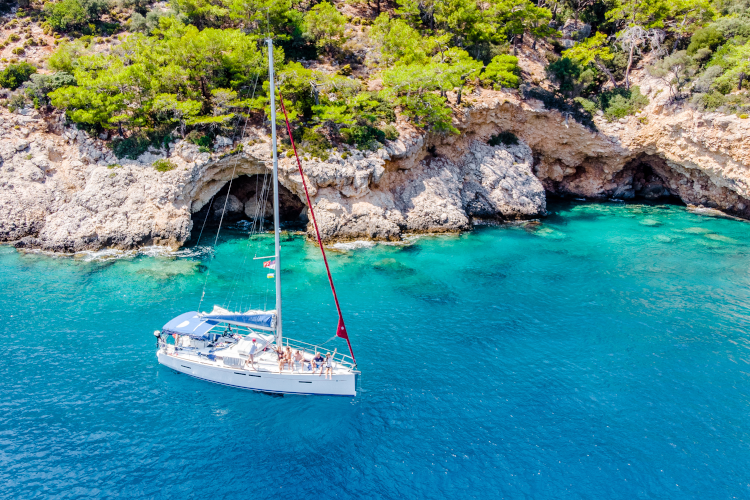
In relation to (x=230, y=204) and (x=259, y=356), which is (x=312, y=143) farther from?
(x=259, y=356)

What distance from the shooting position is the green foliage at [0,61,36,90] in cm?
4722

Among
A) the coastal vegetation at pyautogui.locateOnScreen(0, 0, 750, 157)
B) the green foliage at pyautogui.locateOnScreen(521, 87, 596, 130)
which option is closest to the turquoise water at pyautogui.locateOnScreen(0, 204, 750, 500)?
the coastal vegetation at pyautogui.locateOnScreen(0, 0, 750, 157)

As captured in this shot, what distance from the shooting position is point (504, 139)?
56500 mm

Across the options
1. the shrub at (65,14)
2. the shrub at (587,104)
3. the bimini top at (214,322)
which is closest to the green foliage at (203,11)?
the shrub at (65,14)

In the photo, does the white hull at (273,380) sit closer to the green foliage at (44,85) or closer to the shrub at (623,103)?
the green foliage at (44,85)

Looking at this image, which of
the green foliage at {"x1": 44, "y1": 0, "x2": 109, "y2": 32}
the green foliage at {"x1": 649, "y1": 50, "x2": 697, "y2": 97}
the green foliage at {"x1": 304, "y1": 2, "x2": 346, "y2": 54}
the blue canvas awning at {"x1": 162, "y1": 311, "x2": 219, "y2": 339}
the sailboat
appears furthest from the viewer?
the green foliage at {"x1": 44, "y1": 0, "x2": 109, "y2": 32}

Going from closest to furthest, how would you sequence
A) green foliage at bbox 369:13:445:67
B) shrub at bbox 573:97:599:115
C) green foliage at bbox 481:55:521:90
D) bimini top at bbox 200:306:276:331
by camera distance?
bimini top at bbox 200:306:276:331 → green foliage at bbox 369:13:445:67 → green foliage at bbox 481:55:521:90 → shrub at bbox 573:97:599:115

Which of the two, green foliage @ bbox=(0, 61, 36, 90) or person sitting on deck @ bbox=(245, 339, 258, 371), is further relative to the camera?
green foliage @ bbox=(0, 61, 36, 90)

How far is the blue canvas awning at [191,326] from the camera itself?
2577 centimetres

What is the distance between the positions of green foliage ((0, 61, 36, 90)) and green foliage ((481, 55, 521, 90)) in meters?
53.4

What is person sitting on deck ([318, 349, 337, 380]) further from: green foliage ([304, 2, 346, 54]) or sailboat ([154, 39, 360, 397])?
green foliage ([304, 2, 346, 54])

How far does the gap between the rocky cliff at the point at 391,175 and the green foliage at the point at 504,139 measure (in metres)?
0.66

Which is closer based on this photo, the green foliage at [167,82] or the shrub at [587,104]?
the green foliage at [167,82]

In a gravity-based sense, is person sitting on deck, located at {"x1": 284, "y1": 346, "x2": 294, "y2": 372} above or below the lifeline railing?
above
